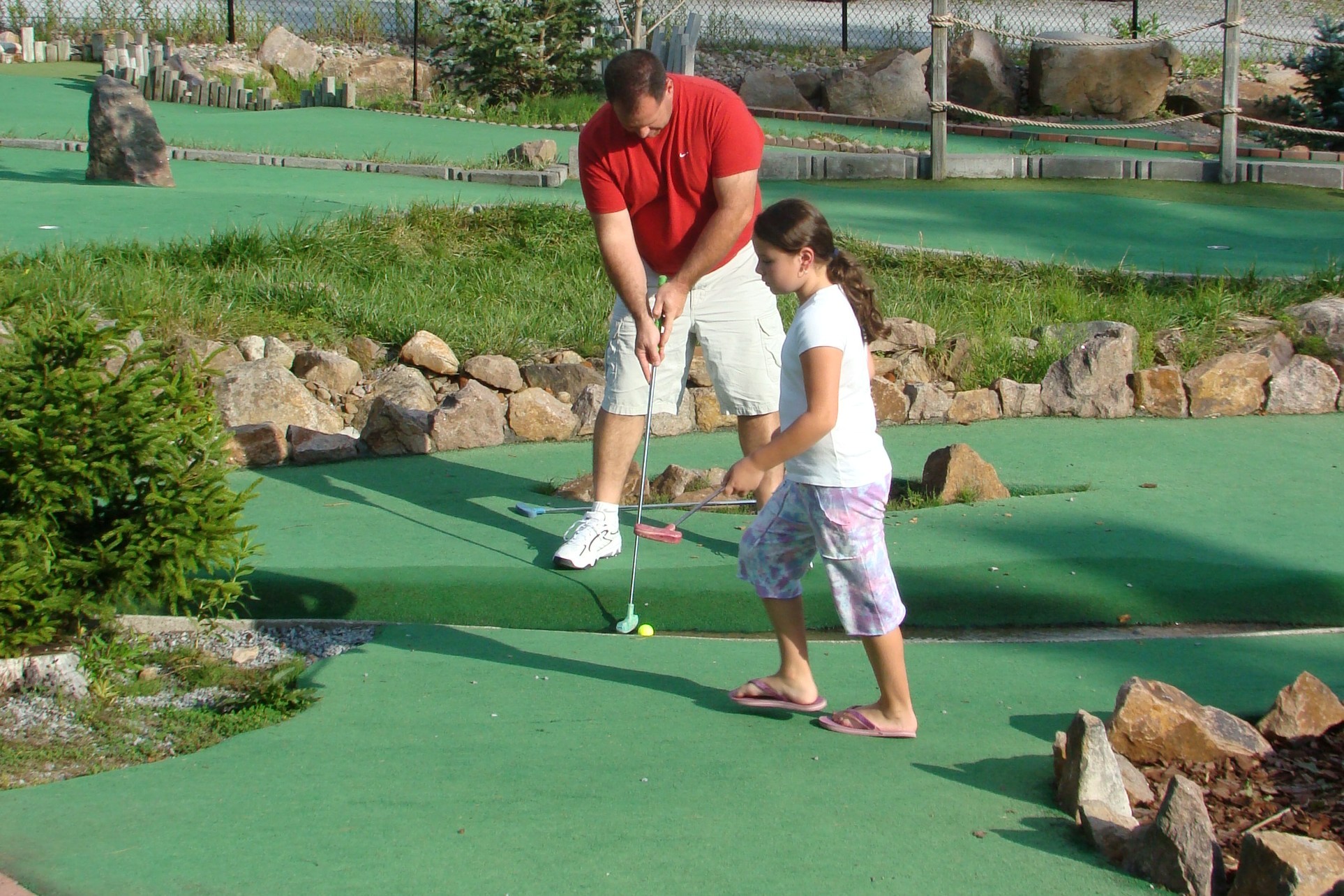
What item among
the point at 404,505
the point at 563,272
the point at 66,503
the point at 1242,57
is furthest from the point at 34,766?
the point at 1242,57

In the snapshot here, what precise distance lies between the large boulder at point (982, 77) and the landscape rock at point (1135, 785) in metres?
12.8

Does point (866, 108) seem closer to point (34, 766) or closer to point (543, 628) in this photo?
point (543, 628)

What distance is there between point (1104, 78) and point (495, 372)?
35.1 ft

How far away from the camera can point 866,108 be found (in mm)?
14898

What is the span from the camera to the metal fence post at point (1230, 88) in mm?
9906

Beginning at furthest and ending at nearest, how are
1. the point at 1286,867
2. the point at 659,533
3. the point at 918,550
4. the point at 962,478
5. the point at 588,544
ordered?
the point at 962,478 < the point at 918,550 < the point at 588,544 < the point at 659,533 < the point at 1286,867

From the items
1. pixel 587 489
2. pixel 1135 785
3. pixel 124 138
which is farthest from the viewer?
pixel 124 138

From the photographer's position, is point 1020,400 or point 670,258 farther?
point 1020,400

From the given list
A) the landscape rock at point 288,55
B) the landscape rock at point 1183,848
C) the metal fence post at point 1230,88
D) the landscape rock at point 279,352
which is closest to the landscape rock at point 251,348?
the landscape rock at point 279,352

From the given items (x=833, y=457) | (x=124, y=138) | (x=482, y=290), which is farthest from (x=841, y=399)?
(x=124, y=138)

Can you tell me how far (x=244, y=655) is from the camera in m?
3.94

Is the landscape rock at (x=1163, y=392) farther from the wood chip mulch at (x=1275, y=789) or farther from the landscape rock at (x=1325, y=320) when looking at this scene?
the wood chip mulch at (x=1275, y=789)

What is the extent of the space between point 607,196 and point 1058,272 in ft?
12.4

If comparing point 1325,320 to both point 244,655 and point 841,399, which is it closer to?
point 841,399
